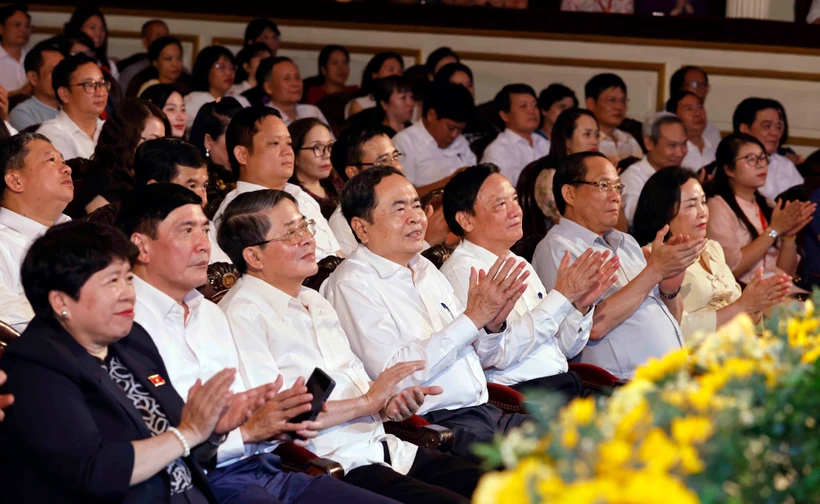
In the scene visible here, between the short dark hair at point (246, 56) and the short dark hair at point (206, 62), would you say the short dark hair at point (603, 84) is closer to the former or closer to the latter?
the short dark hair at point (246, 56)

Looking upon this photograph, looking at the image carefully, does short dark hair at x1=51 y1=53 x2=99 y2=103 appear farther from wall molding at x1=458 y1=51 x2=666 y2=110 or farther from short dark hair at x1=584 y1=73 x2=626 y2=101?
wall molding at x1=458 y1=51 x2=666 y2=110

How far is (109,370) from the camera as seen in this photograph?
2.24 meters

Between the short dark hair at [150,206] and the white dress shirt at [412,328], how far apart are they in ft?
2.08

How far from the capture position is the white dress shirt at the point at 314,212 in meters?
3.92

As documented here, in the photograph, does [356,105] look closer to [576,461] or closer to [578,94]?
[578,94]

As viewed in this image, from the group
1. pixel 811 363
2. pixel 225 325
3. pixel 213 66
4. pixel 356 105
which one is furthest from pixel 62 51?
pixel 811 363

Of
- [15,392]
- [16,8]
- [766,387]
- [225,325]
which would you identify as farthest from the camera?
[16,8]

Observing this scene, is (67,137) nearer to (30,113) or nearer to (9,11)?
(30,113)

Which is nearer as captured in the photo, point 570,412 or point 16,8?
point 570,412

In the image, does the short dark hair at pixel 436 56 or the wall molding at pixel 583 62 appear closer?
the short dark hair at pixel 436 56

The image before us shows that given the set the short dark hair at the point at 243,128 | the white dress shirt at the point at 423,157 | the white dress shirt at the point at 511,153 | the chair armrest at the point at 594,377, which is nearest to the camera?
the chair armrest at the point at 594,377

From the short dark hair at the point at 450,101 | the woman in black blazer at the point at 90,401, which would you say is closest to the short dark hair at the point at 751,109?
the short dark hair at the point at 450,101

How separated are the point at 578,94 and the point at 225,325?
17.2 feet

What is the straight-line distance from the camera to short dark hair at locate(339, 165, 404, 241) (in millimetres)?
3279
